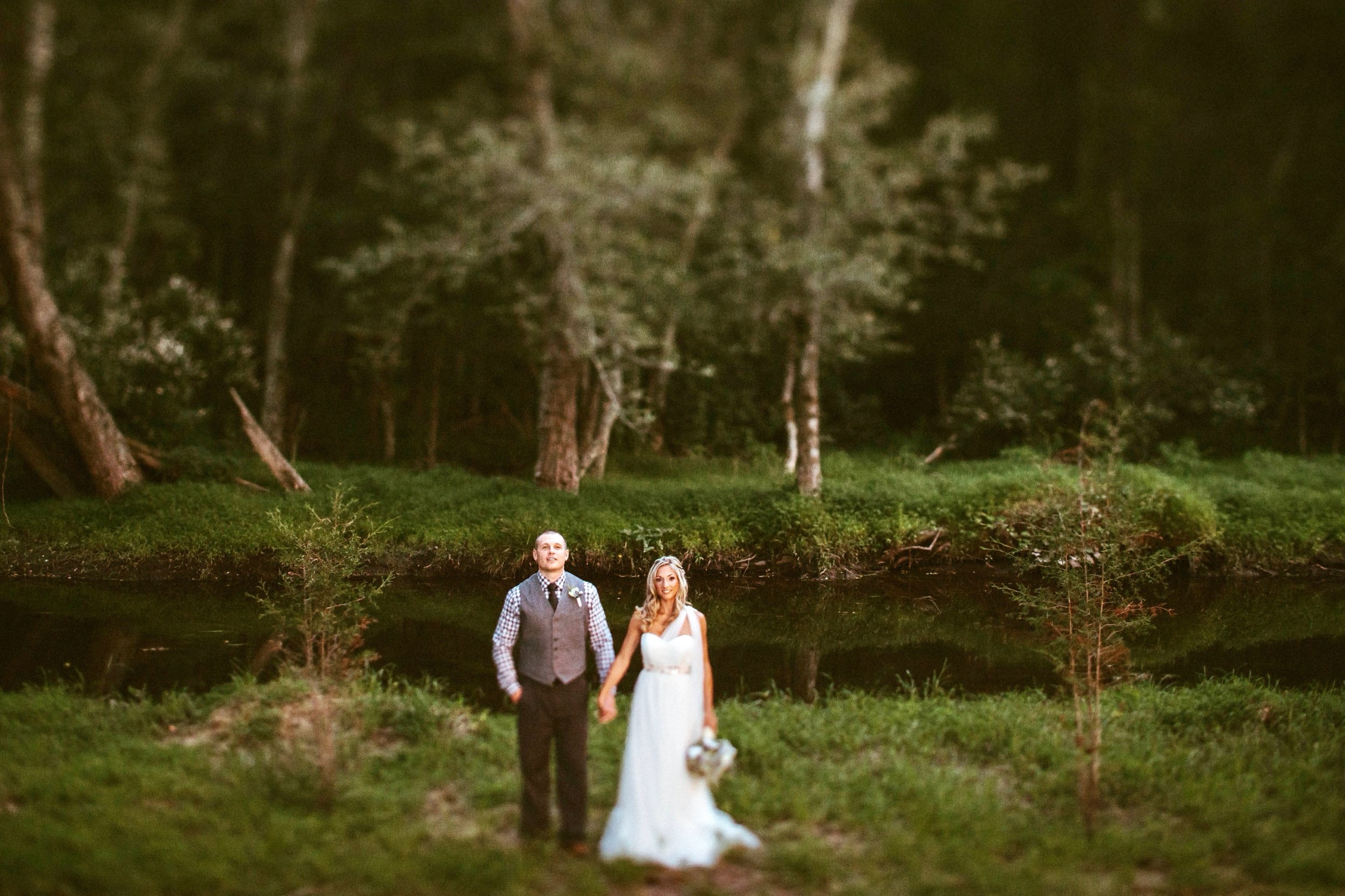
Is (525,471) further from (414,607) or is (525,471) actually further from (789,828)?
(789,828)

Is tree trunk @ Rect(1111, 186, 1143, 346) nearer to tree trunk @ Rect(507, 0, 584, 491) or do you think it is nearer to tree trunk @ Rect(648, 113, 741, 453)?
tree trunk @ Rect(648, 113, 741, 453)

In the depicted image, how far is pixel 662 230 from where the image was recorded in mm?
21484

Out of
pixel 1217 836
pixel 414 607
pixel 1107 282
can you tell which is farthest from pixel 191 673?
pixel 1107 282

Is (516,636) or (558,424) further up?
(558,424)

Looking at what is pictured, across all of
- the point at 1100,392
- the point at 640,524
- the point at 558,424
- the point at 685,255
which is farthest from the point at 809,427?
the point at 1100,392

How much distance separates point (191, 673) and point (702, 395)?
→ 50.1 ft

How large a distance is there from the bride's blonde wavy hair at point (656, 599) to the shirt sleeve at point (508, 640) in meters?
0.71

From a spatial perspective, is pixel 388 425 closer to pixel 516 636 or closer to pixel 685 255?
pixel 685 255

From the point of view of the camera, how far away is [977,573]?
15742 millimetres

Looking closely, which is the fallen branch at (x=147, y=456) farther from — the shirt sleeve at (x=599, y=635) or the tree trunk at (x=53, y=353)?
the shirt sleeve at (x=599, y=635)

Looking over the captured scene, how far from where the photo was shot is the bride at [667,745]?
567cm

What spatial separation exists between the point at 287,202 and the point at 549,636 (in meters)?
23.7

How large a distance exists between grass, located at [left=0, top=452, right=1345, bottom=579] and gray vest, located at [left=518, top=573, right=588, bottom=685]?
842 cm

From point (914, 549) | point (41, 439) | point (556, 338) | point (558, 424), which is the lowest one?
point (914, 549)
